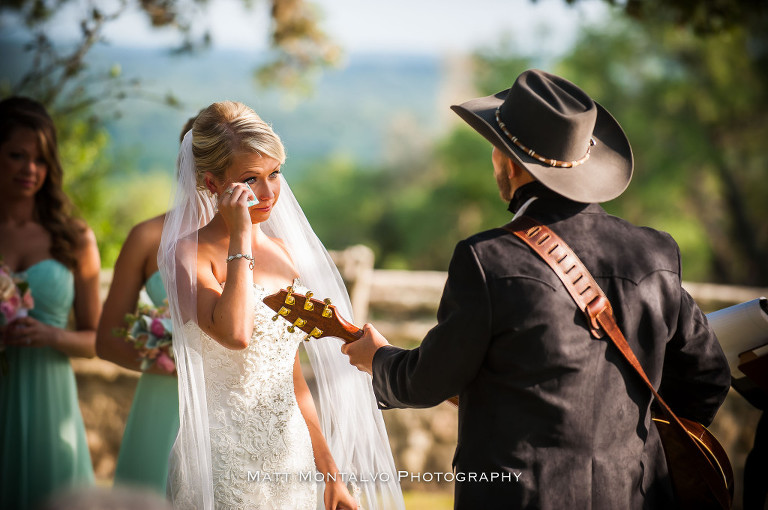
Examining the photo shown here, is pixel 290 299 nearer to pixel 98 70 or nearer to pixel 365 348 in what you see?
pixel 365 348

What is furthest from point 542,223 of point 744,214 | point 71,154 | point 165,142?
point 165,142

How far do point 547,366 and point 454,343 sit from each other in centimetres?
30

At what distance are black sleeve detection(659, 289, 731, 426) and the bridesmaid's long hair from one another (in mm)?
3328

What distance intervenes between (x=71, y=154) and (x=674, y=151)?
20.9 m

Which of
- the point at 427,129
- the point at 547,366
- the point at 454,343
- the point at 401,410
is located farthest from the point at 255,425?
the point at 427,129

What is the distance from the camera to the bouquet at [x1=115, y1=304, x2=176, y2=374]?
389 centimetres

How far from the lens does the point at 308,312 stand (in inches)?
114

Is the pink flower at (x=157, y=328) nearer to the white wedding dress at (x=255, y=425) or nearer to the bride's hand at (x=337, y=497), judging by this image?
the white wedding dress at (x=255, y=425)

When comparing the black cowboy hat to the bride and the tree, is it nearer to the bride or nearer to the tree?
the bride

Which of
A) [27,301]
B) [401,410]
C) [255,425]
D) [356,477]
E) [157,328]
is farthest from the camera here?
[401,410]

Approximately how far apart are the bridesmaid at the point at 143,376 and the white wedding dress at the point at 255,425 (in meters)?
1.04

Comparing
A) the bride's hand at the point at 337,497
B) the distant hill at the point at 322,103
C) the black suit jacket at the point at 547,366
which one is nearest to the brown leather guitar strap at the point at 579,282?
the black suit jacket at the point at 547,366

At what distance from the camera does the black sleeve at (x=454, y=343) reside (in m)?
2.42

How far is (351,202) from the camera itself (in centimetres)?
3959
